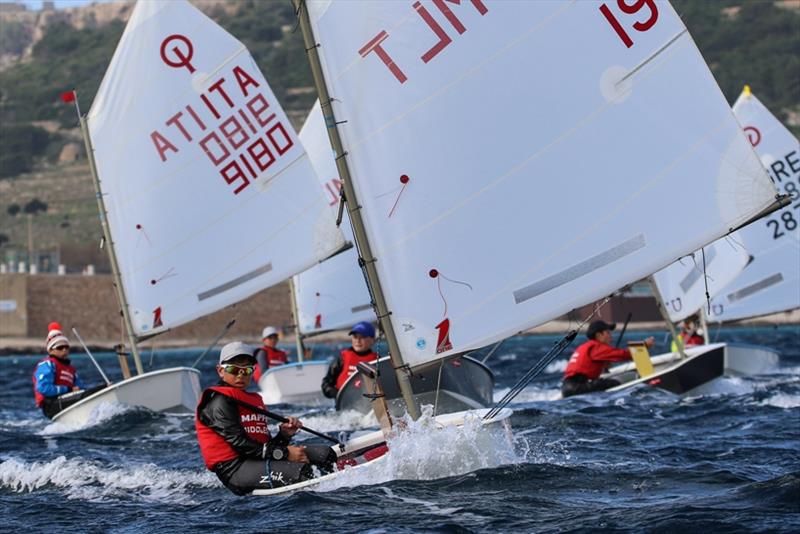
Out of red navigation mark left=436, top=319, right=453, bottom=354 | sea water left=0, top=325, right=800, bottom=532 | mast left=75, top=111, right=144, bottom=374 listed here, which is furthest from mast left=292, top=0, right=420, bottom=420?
mast left=75, top=111, right=144, bottom=374

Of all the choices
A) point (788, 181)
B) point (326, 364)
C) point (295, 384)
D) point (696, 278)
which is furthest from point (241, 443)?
point (788, 181)

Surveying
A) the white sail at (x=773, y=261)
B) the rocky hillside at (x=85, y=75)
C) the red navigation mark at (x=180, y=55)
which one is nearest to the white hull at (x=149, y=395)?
the red navigation mark at (x=180, y=55)

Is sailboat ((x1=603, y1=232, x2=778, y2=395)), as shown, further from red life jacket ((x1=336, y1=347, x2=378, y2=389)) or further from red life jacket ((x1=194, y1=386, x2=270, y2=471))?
red life jacket ((x1=194, y1=386, x2=270, y2=471))

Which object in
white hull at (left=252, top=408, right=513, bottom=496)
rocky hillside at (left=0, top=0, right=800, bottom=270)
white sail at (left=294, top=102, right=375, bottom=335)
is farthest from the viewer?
rocky hillside at (left=0, top=0, right=800, bottom=270)

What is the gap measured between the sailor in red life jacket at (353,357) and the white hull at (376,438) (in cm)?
399

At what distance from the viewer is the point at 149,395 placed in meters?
17.2

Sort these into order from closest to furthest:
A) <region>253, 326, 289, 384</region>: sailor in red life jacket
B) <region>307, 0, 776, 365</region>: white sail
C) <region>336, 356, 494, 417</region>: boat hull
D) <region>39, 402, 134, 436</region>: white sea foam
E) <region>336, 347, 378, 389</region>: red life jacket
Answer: <region>307, 0, 776, 365</region>: white sail < <region>336, 356, 494, 417</region>: boat hull < <region>336, 347, 378, 389</region>: red life jacket < <region>39, 402, 134, 436</region>: white sea foam < <region>253, 326, 289, 384</region>: sailor in red life jacket

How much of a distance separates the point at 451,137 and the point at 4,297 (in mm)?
50764

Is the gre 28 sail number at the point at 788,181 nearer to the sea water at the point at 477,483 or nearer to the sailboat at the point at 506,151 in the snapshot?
the sea water at the point at 477,483

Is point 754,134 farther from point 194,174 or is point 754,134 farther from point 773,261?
point 194,174

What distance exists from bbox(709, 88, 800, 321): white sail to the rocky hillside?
181 feet

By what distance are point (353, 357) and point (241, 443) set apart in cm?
569

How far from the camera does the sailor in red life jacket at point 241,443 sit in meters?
10.1

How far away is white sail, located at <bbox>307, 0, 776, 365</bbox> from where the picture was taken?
10.2 m
